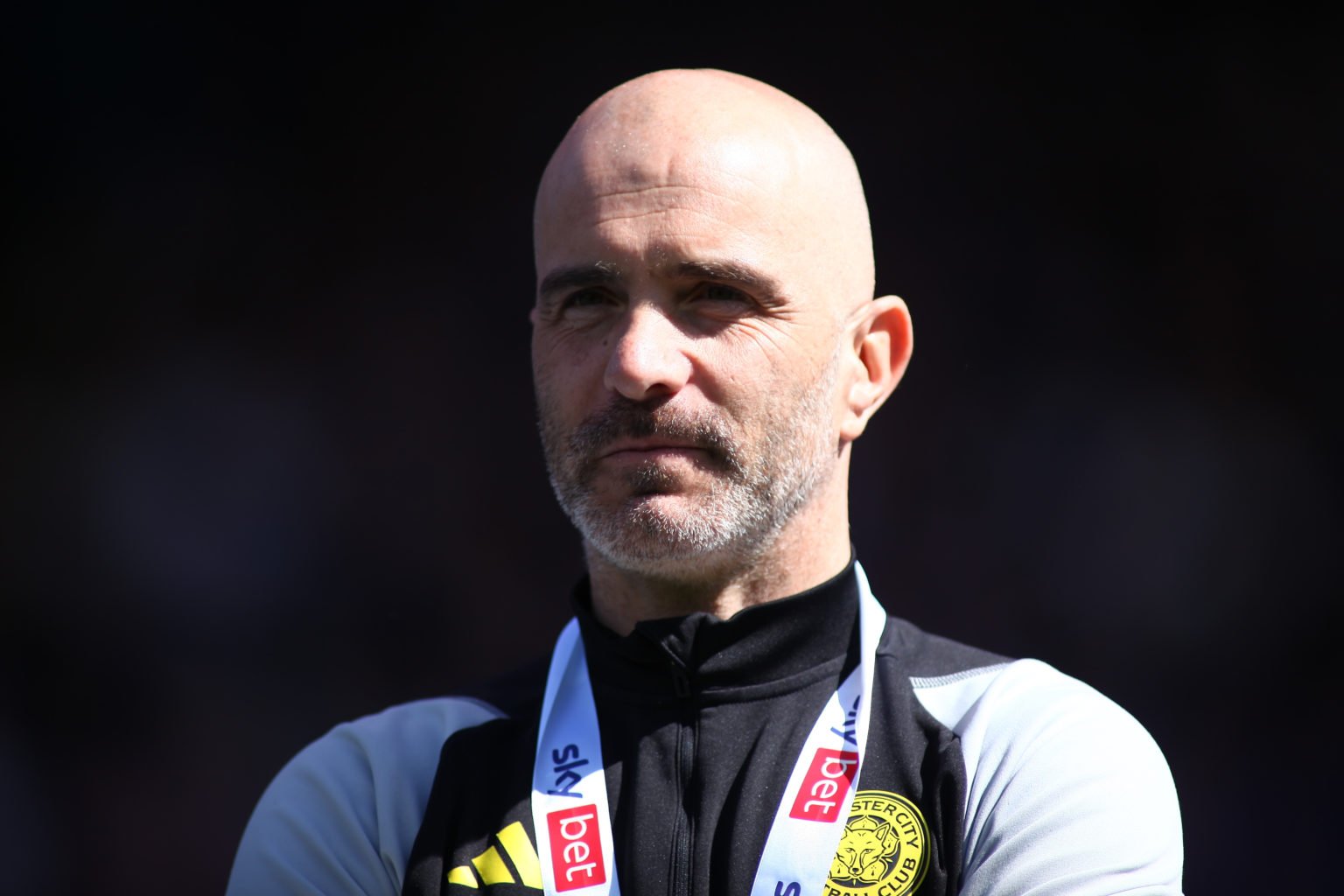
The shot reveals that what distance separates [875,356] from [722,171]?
430mm

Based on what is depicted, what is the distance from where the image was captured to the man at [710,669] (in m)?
1.86

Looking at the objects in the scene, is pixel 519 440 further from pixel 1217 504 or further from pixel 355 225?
pixel 1217 504

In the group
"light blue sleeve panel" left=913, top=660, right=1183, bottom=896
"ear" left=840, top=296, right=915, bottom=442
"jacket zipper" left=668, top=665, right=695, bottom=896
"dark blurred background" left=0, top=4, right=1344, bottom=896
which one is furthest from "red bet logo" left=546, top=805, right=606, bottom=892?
"dark blurred background" left=0, top=4, right=1344, bottom=896

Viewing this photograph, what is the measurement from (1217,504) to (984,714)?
2800mm

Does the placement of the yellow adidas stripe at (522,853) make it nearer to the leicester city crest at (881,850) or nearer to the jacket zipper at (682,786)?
the jacket zipper at (682,786)

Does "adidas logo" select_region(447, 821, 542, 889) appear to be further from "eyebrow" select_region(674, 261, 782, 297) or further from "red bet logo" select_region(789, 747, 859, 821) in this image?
"eyebrow" select_region(674, 261, 782, 297)

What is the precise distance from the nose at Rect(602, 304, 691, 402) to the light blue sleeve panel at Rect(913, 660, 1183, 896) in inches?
23.6

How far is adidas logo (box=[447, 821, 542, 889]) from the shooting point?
1903 millimetres

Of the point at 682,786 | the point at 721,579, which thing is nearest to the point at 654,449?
the point at 721,579

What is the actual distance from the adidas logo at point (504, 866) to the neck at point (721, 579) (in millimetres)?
372

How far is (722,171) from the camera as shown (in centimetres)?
209

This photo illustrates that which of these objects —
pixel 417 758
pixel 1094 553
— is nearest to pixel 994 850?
pixel 417 758

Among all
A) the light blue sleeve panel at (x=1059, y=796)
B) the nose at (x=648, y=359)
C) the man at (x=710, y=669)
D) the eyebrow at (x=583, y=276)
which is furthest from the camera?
the eyebrow at (x=583, y=276)

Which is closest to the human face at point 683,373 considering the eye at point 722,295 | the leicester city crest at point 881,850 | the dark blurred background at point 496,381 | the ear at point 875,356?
the eye at point 722,295
